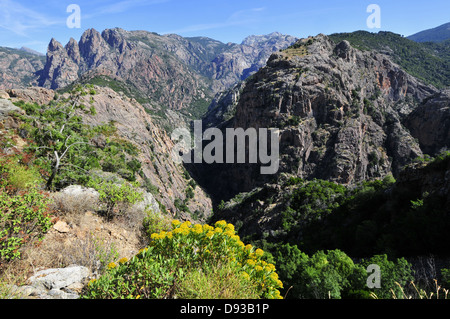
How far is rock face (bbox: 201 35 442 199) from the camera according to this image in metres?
73.2

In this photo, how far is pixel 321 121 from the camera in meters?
78.8

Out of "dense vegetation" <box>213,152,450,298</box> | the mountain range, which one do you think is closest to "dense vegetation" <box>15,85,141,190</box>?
the mountain range

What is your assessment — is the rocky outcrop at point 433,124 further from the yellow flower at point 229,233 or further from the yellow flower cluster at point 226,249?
the yellow flower at point 229,233

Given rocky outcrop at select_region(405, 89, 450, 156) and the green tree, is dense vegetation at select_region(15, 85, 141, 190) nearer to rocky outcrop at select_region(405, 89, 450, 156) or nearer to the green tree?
the green tree

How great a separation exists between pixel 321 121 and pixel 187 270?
83.4 m

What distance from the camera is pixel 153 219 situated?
8.16 metres

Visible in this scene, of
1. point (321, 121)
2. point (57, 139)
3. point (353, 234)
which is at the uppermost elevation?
point (321, 121)

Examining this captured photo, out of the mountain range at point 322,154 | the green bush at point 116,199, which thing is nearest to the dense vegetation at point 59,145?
the green bush at point 116,199

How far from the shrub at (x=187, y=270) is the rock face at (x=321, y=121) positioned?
70.4 metres

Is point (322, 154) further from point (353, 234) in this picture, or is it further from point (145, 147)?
point (353, 234)

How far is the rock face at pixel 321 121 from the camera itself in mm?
73188

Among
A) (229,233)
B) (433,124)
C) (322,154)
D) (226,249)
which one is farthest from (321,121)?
(226,249)

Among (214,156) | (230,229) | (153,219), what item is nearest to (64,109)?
(153,219)

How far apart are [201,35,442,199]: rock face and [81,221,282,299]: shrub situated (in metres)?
70.4
